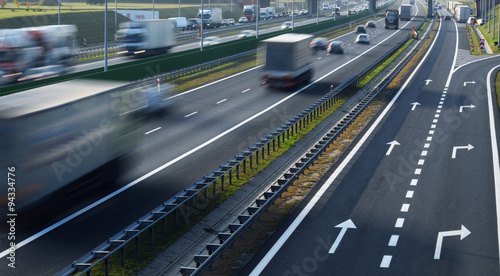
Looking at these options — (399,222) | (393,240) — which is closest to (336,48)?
(399,222)

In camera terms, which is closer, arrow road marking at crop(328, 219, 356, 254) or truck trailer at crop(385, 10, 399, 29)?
arrow road marking at crop(328, 219, 356, 254)

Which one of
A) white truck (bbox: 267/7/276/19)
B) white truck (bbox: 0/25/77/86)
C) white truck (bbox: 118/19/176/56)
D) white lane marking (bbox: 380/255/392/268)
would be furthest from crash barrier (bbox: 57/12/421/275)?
white truck (bbox: 267/7/276/19)

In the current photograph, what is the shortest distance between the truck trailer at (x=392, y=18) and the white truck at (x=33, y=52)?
71.3 metres

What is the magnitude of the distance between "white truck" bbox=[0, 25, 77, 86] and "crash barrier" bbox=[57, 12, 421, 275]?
25520mm

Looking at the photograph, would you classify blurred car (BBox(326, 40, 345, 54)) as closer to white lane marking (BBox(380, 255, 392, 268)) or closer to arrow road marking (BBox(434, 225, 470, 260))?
arrow road marking (BBox(434, 225, 470, 260))

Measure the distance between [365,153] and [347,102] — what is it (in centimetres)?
1411

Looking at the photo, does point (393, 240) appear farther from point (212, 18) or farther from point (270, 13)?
point (270, 13)

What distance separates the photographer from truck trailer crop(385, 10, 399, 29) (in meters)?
113

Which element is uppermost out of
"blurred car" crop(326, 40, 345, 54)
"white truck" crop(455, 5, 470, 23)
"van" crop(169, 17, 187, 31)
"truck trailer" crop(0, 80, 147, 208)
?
"white truck" crop(455, 5, 470, 23)

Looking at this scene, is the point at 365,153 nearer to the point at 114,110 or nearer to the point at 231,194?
the point at 231,194

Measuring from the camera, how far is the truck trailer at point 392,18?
113m

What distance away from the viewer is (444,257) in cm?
1680

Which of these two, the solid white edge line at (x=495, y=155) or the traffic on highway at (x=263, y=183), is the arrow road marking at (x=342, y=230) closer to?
the traffic on highway at (x=263, y=183)

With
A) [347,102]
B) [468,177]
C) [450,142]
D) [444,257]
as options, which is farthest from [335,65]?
[444,257]
